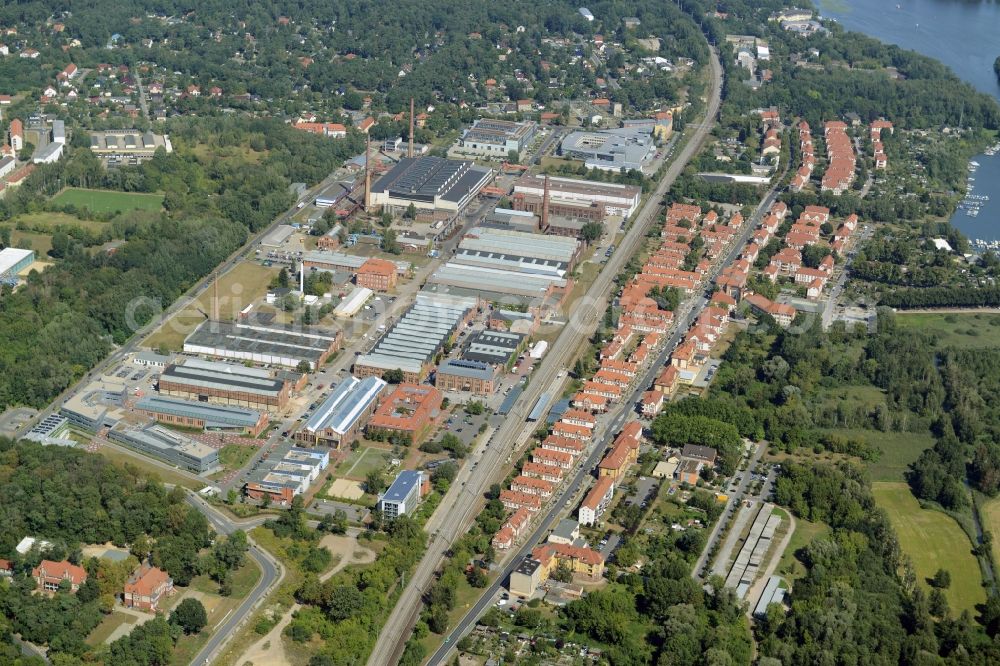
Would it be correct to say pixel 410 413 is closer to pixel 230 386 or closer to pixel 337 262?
pixel 230 386

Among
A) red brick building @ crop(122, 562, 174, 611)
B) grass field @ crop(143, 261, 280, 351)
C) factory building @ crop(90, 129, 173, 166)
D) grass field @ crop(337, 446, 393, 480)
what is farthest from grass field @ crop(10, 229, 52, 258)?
red brick building @ crop(122, 562, 174, 611)

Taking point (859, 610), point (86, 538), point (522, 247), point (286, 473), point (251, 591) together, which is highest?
point (859, 610)

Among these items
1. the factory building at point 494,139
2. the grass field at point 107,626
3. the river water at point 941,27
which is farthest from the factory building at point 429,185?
the river water at point 941,27

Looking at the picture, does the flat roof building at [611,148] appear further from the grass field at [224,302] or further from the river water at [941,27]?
the river water at [941,27]

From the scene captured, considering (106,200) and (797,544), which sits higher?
(797,544)

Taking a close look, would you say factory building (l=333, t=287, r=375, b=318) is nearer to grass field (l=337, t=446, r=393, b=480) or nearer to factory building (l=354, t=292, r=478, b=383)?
factory building (l=354, t=292, r=478, b=383)

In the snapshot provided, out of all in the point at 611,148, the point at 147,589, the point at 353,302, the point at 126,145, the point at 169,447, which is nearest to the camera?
the point at 147,589

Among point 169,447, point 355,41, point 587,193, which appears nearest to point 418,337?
point 169,447
